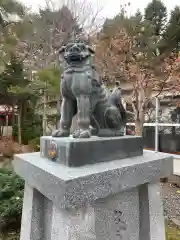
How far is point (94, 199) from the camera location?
119 cm

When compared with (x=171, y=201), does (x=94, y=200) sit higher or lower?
higher

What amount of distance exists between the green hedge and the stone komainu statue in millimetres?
1728

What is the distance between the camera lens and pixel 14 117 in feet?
38.7

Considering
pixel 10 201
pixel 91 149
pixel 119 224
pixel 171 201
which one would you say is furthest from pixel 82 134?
pixel 171 201

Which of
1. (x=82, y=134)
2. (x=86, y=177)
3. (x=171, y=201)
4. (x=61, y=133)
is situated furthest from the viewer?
(x=171, y=201)

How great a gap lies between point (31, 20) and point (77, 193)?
27.5 feet

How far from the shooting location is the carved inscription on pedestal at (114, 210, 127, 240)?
1487mm

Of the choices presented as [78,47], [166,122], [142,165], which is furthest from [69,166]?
[166,122]

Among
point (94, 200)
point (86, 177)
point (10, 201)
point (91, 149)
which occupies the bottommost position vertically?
point (10, 201)

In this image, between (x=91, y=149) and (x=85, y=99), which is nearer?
(x=91, y=149)

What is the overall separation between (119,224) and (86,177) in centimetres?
61

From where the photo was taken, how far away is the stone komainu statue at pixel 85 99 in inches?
58.9

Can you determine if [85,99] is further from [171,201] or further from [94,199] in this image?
Answer: [171,201]

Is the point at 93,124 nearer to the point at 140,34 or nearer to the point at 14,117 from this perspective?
the point at 140,34
